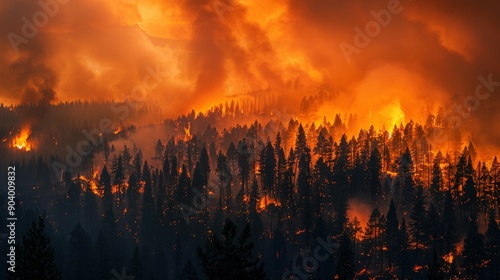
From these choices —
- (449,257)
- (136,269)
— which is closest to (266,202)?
(449,257)

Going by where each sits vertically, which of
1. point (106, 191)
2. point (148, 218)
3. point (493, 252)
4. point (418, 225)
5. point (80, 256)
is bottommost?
point (493, 252)

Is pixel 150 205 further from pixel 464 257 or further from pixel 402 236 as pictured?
pixel 464 257

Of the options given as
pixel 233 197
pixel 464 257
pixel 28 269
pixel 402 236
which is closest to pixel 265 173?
pixel 233 197

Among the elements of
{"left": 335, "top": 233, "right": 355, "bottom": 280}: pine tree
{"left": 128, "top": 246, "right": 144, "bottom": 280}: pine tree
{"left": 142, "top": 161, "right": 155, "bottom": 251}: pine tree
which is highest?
{"left": 142, "top": 161, "right": 155, "bottom": 251}: pine tree

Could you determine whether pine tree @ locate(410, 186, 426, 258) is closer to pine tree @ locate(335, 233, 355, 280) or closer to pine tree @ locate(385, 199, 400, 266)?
pine tree @ locate(385, 199, 400, 266)

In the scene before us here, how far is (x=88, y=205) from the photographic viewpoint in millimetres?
151625

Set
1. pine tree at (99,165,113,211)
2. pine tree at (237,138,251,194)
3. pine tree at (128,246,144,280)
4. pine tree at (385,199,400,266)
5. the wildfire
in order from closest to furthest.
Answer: pine tree at (128,246,144,280) → pine tree at (385,199,400,266) → pine tree at (237,138,251,194) → pine tree at (99,165,113,211) → the wildfire

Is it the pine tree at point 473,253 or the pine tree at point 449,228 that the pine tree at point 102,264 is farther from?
the pine tree at point 449,228

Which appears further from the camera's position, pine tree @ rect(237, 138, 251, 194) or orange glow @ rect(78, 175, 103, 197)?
orange glow @ rect(78, 175, 103, 197)

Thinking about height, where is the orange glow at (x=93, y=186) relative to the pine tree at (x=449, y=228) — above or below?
above

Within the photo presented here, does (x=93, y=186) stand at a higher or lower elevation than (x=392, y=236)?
higher

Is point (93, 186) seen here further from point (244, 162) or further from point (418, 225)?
point (418, 225)

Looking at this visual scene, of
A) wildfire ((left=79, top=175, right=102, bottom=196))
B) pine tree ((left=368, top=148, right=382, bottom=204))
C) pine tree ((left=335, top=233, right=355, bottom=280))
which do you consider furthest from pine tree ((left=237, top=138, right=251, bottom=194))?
pine tree ((left=335, top=233, right=355, bottom=280))

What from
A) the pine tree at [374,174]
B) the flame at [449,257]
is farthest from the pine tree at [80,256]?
the flame at [449,257]
